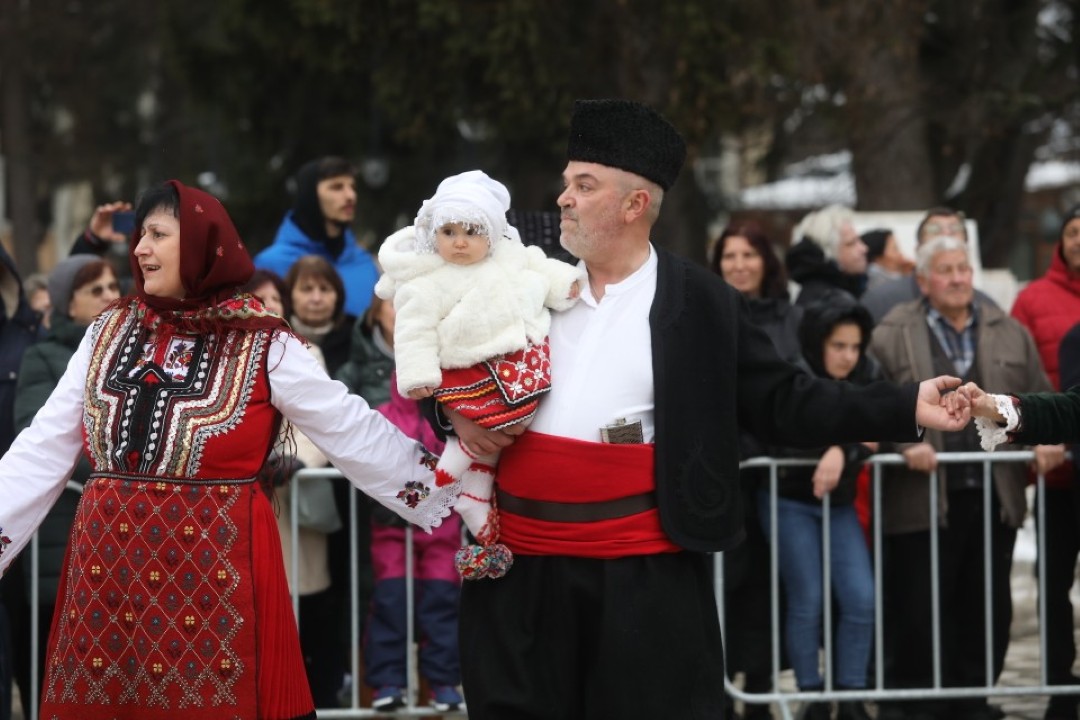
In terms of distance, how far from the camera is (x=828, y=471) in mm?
6742

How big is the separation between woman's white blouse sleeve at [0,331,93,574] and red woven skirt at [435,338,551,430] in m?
1.06

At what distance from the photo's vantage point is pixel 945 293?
723 cm

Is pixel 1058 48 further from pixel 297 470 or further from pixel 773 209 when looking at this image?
pixel 297 470

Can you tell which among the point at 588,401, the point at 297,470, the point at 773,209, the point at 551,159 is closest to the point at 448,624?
the point at 297,470

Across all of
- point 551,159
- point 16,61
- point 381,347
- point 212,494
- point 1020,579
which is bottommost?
point 1020,579

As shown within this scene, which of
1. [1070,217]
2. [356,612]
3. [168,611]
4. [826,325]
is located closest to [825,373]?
[826,325]

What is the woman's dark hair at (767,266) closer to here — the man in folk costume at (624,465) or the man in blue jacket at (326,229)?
the man in blue jacket at (326,229)

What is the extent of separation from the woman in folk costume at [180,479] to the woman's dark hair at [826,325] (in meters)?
2.63

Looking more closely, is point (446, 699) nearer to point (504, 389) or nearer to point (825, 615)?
point (825, 615)

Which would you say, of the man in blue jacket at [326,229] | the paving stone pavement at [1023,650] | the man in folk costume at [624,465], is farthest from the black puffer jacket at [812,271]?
the man in folk costume at [624,465]

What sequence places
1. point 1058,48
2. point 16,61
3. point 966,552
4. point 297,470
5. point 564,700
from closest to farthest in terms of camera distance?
1. point 564,700
2. point 297,470
3. point 966,552
4. point 1058,48
5. point 16,61

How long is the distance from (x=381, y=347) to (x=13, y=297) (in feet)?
4.99

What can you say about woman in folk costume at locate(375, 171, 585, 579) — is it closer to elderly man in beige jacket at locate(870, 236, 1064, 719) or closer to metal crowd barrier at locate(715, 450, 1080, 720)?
metal crowd barrier at locate(715, 450, 1080, 720)

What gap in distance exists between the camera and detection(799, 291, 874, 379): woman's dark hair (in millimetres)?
6945
